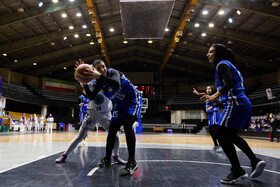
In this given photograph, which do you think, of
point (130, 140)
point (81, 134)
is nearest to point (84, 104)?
point (81, 134)

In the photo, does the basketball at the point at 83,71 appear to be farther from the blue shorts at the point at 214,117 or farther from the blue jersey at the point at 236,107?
the blue shorts at the point at 214,117

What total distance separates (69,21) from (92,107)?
16629 millimetres

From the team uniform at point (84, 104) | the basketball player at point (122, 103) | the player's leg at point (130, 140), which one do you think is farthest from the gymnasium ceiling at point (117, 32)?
the player's leg at point (130, 140)

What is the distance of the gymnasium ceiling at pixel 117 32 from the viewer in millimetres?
15562

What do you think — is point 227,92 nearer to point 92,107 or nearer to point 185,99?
point 92,107

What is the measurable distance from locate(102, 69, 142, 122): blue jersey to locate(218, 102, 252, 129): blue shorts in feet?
4.08

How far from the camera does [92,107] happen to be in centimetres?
415

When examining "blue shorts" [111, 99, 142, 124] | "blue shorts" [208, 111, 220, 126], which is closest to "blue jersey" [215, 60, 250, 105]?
"blue shorts" [111, 99, 142, 124]

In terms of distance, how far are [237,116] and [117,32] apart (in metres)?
21.5

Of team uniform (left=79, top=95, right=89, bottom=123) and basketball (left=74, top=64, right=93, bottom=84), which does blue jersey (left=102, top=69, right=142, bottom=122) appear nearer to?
basketball (left=74, top=64, right=93, bottom=84)

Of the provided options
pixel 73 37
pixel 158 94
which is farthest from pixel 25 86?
pixel 158 94

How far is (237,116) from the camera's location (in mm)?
2650

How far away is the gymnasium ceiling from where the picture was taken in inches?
613

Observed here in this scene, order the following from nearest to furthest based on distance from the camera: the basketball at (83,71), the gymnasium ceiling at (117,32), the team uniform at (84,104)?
the basketball at (83,71) < the team uniform at (84,104) < the gymnasium ceiling at (117,32)
